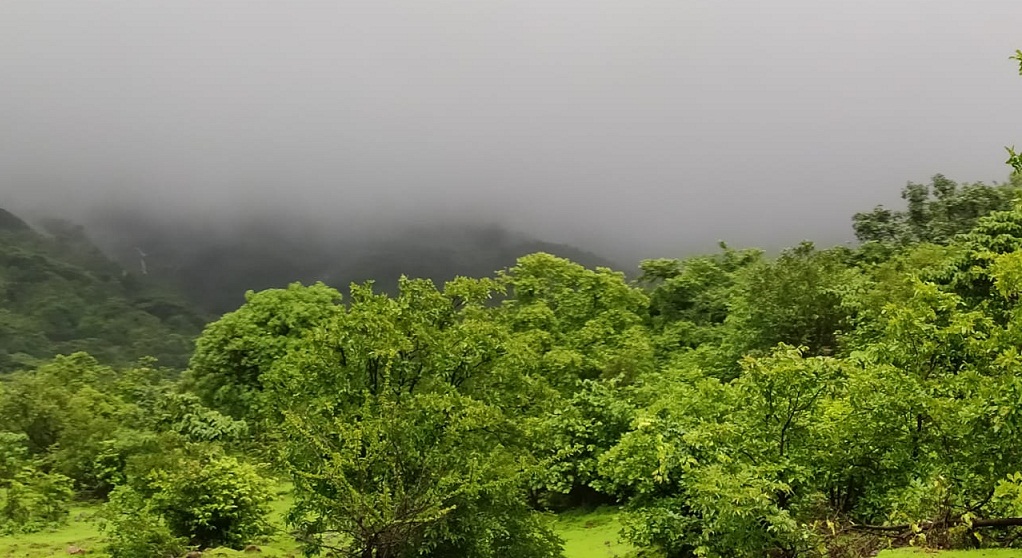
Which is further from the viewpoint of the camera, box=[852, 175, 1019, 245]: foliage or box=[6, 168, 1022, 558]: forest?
box=[852, 175, 1019, 245]: foliage

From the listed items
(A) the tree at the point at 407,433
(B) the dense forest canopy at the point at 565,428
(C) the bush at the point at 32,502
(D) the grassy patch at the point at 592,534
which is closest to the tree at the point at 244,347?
(B) the dense forest canopy at the point at 565,428

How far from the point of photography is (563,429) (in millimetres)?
28297

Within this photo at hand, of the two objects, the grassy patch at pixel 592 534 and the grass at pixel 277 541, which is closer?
the grass at pixel 277 541

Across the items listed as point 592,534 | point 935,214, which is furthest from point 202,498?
point 935,214

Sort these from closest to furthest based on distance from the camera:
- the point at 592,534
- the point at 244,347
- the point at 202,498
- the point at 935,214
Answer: the point at 202,498 → the point at 592,534 → the point at 244,347 → the point at 935,214

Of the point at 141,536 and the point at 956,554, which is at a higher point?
the point at 956,554

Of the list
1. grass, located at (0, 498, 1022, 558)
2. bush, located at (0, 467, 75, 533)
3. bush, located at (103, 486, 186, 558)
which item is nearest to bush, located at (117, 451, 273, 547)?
bush, located at (103, 486, 186, 558)

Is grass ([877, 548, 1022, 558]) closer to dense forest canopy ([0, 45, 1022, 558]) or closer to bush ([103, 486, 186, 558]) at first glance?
dense forest canopy ([0, 45, 1022, 558])

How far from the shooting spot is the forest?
11.2 metres

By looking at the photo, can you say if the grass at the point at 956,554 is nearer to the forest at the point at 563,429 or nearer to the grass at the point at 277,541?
the forest at the point at 563,429

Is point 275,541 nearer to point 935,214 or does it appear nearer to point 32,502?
point 32,502

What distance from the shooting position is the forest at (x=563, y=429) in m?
11.2

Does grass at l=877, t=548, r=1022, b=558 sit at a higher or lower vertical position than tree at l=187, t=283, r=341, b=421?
higher

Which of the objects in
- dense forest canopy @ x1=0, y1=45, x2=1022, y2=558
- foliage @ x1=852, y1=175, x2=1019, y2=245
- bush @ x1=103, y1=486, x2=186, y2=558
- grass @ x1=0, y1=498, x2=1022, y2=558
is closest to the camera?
dense forest canopy @ x1=0, y1=45, x2=1022, y2=558
